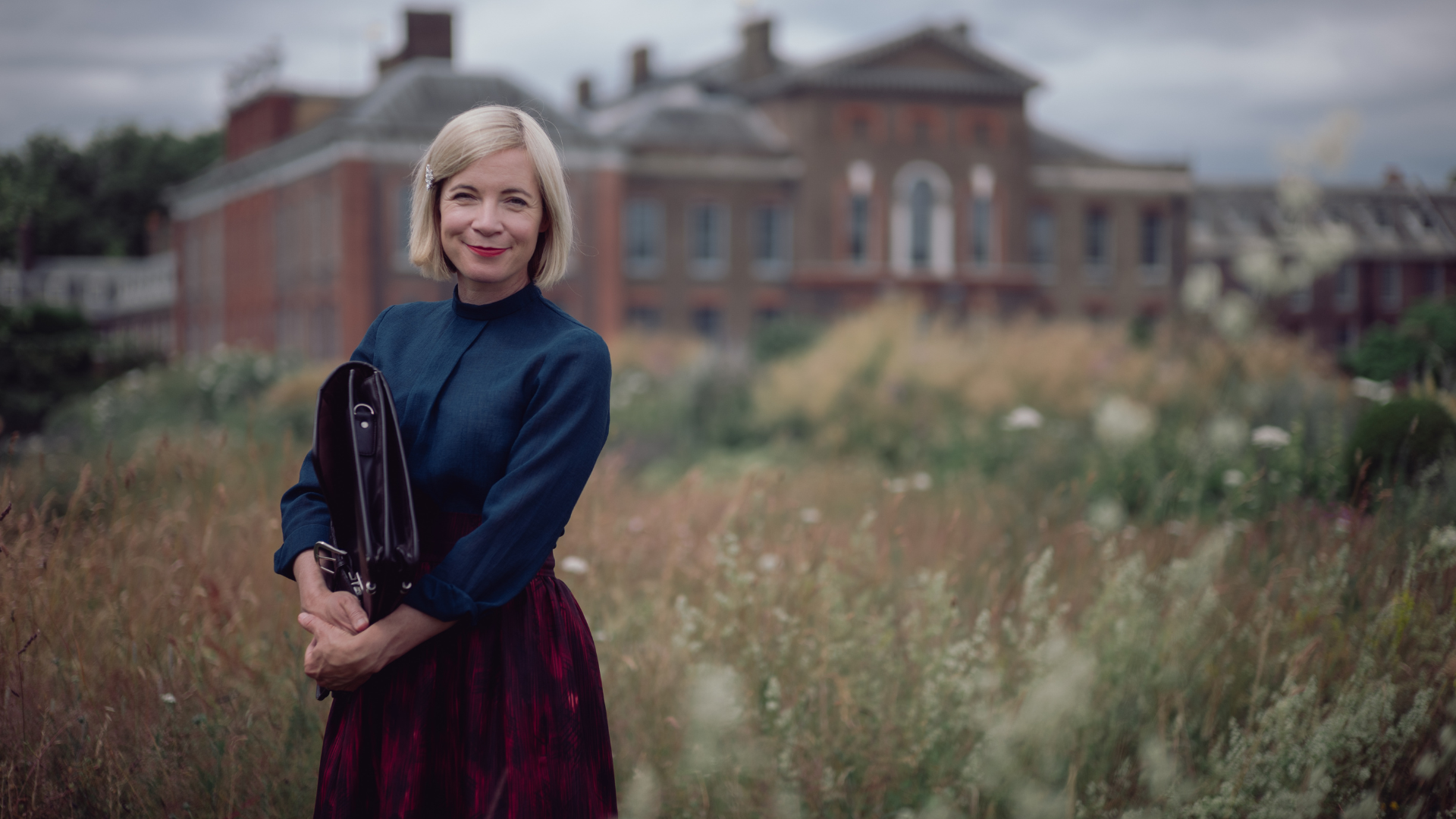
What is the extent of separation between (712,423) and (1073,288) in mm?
28841

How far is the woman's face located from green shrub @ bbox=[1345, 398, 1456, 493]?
4895 millimetres

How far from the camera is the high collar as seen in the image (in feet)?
7.87

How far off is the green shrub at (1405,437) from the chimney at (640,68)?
42.6 metres

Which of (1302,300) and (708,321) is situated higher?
(1302,300)

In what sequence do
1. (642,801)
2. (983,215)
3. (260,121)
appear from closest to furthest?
(642,801), (260,121), (983,215)

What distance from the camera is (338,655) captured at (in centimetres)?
210

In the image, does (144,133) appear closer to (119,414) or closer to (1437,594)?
(119,414)

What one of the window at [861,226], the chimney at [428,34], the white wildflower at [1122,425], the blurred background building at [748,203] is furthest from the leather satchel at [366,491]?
the window at [861,226]

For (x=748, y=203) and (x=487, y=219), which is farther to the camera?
(x=748, y=203)

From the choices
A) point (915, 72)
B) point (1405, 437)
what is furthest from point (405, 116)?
point (1405, 437)

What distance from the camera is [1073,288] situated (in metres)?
40.1

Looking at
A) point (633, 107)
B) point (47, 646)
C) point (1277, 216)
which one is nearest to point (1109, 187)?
point (1277, 216)

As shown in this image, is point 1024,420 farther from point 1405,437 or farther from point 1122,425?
point 1405,437

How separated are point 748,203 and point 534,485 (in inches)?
1376
